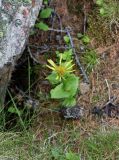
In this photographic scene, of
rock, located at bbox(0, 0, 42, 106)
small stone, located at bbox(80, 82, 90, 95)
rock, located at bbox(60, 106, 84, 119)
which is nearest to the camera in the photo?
rock, located at bbox(0, 0, 42, 106)

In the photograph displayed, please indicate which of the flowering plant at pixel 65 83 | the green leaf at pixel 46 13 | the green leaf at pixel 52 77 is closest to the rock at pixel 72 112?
the flowering plant at pixel 65 83

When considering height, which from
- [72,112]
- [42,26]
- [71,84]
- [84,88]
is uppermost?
[42,26]

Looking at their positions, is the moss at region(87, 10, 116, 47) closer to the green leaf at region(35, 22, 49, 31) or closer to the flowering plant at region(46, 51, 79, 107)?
the green leaf at region(35, 22, 49, 31)

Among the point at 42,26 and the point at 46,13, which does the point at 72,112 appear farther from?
the point at 46,13

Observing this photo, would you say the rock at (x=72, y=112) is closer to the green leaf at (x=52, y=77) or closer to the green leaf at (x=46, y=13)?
the green leaf at (x=52, y=77)

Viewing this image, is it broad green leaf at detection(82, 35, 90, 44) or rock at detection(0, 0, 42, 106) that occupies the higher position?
rock at detection(0, 0, 42, 106)

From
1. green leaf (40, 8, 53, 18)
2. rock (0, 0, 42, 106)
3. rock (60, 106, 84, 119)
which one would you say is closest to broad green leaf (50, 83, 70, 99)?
rock (60, 106, 84, 119)

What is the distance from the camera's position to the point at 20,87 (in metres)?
3.37

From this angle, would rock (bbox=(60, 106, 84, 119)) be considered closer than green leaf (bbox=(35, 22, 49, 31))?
Yes

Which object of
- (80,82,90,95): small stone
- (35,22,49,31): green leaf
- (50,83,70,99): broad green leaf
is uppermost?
(35,22,49,31): green leaf

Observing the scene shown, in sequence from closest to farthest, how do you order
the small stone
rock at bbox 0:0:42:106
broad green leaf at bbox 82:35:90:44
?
1. rock at bbox 0:0:42:106
2. the small stone
3. broad green leaf at bbox 82:35:90:44

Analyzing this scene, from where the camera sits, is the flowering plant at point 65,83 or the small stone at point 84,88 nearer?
the flowering plant at point 65,83

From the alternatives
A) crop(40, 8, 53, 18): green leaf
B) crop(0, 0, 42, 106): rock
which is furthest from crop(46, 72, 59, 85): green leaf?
crop(40, 8, 53, 18): green leaf

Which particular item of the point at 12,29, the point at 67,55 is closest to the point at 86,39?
the point at 67,55
